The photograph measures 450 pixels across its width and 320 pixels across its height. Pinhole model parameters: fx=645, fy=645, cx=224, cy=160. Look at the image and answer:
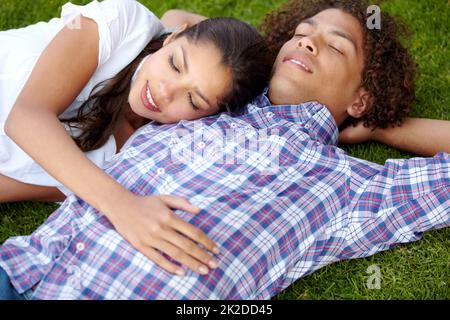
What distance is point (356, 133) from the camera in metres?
2.75

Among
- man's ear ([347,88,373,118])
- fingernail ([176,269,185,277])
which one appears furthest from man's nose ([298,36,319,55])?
fingernail ([176,269,185,277])

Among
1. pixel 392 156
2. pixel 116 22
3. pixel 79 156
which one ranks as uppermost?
pixel 116 22

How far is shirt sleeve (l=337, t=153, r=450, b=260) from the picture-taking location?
2.18 meters

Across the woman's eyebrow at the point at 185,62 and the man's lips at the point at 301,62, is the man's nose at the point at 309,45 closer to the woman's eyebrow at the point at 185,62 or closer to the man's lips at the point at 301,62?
the man's lips at the point at 301,62

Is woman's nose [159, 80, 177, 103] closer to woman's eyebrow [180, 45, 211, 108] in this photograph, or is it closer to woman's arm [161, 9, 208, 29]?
woman's eyebrow [180, 45, 211, 108]

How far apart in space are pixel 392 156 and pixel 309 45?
0.64 metres

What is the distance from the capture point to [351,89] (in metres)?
2.64

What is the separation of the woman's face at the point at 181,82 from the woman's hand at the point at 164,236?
1.66 ft

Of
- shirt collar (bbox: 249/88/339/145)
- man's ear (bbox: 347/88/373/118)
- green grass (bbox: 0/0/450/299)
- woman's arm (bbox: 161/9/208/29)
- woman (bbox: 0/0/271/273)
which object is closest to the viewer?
woman (bbox: 0/0/271/273)

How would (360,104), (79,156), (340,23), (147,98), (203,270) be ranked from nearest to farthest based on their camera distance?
1. (203,270)
2. (79,156)
3. (147,98)
4. (340,23)
5. (360,104)

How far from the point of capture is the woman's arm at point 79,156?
1858 millimetres

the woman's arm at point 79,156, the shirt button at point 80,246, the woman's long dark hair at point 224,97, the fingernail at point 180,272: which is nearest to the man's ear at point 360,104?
the woman's long dark hair at point 224,97

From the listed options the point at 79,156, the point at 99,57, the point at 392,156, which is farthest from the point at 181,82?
the point at 392,156

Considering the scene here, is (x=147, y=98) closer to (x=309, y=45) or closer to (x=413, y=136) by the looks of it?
(x=309, y=45)
